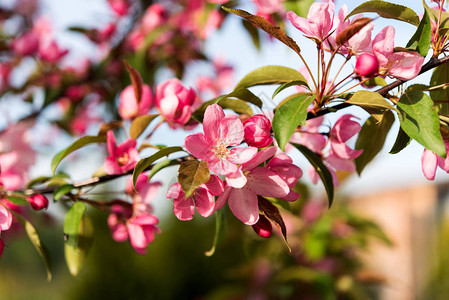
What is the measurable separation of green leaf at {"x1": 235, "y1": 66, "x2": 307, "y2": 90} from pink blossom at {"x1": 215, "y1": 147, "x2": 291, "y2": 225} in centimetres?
14

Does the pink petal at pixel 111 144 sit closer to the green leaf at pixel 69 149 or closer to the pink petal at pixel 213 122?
the green leaf at pixel 69 149

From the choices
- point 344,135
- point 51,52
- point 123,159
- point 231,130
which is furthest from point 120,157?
point 51,52

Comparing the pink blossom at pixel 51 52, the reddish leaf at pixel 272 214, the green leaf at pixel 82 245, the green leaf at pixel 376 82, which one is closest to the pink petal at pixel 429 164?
the green leaf at pixel 376 82

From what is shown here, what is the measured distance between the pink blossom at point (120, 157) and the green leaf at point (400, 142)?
371 mm

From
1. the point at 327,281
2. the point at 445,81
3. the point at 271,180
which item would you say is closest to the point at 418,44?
the point at 445,81

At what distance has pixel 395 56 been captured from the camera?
58 centimetres

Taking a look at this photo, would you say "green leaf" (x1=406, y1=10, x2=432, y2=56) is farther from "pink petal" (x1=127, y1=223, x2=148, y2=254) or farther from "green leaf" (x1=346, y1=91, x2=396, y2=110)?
"pink petal" (x1=127, y1=223, x2=148, y2=254)

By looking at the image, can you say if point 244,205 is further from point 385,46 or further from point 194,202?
point 385,46

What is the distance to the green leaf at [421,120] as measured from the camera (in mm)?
497

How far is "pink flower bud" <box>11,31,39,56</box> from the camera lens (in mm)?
1754

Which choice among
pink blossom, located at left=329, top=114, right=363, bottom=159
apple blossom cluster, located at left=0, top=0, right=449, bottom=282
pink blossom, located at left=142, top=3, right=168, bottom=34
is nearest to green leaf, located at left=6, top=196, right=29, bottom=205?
apple blossom cluster, located at left=0, top=0, right=449, bottom=282

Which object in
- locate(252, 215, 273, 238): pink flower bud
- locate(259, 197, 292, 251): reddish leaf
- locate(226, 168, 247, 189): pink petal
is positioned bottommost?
locate(252, 215, 273, 238): pink flower bud

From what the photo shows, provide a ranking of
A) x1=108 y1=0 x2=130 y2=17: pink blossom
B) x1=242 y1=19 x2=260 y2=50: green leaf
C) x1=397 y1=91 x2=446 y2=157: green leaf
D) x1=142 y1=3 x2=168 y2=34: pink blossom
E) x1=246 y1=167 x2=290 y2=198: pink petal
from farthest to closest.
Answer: x1=108 y1=0 x2=130 y2=17: pink blossom, x1=142 y1=3 x2=168 y2=34: pink blossom, x1=242 y1=19 x2=260 y2=50: green leaf, x1=246 y1=167 x2=290 y2=198: pink petal, x1=397 y1=91 x2=446 y2=157: green leaf

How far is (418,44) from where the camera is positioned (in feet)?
1.89
